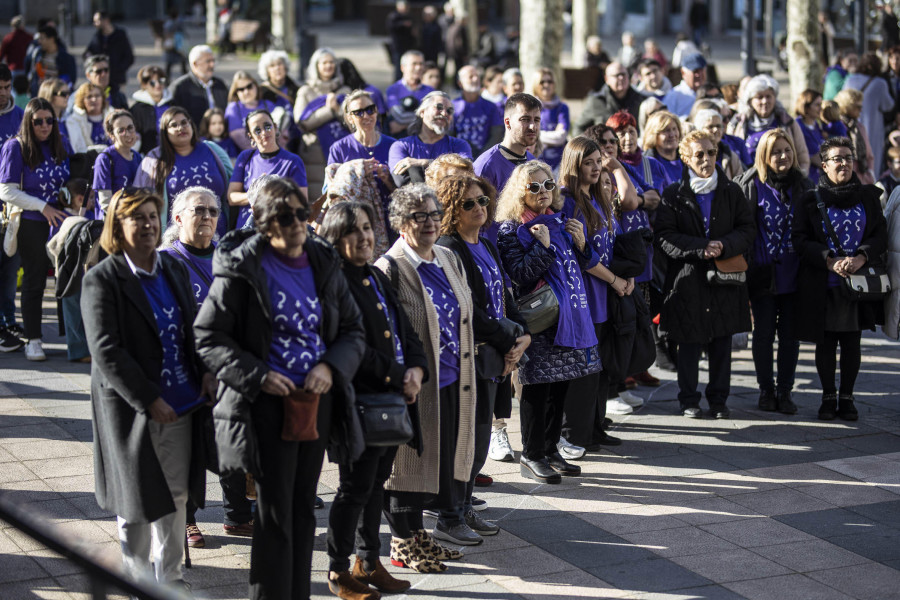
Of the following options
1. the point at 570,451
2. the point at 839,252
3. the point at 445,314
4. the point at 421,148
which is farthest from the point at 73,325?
the point at 839,252

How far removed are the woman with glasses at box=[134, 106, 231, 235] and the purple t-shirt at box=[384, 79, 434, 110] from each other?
422cm

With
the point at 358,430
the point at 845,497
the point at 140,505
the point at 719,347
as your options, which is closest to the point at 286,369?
the point at 358,430

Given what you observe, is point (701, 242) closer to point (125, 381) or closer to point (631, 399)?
point (631, 399)

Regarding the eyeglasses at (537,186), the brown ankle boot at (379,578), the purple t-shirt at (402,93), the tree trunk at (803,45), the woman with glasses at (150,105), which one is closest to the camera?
the brown ankle boot at (379,578)

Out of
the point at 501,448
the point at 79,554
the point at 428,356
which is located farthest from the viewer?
the point at 501,448

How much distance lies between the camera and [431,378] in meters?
6.01

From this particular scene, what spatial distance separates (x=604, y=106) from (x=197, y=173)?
16.7ft

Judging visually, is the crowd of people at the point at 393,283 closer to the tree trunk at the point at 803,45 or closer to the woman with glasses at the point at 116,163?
the woman with glasses at the point at 116,163

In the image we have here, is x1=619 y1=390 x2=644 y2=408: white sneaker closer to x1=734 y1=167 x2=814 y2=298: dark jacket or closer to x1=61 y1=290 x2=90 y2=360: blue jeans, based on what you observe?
x1=734 y1=167 x2=814 y2=298: dark jacket

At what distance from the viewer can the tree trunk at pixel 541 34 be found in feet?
72.5

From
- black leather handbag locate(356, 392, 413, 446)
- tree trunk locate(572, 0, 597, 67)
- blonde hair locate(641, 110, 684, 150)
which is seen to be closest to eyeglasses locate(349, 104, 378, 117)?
blonde hair locate(641, 110, 684, 150)

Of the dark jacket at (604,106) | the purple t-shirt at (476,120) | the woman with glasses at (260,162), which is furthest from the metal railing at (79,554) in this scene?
the dark jacket at (604,106)

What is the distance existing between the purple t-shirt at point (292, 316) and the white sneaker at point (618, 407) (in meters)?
4.18

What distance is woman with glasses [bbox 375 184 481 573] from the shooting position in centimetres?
598
